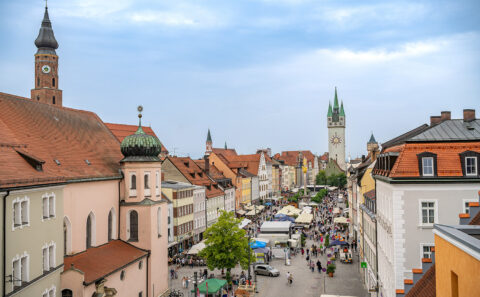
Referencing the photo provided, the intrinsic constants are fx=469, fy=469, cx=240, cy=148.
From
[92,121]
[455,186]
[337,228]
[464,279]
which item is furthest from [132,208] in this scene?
[337,228]

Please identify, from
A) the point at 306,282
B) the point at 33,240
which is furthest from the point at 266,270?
the point at 33,240

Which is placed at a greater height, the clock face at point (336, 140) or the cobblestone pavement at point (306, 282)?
the clock face at point (336, 140)

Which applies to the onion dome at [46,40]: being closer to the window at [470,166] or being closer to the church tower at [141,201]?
the church tower at [141,201]

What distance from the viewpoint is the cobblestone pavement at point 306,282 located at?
36.7 metres

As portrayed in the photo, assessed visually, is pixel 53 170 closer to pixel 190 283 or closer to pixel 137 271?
pixel 137 271

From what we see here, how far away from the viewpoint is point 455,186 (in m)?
22.2

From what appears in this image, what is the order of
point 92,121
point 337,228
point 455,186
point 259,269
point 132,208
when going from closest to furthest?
point 455,186, point 132,208, point 92,121, point 259,269, point 337,228

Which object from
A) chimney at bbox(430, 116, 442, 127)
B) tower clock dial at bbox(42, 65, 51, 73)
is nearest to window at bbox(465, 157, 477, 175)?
chimney at bbox(430, 116, 442, 127)

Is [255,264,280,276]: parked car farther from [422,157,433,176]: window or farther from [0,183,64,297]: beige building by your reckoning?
[422,157,433,176]: window

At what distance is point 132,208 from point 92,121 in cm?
827

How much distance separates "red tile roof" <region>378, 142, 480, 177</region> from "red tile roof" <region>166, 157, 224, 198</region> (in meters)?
42.1

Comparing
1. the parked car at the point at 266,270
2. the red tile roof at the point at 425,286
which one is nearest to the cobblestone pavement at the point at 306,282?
the parked car at the point at 266,270

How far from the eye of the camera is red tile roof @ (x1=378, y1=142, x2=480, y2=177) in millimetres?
22312

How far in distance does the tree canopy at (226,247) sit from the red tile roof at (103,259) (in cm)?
651
